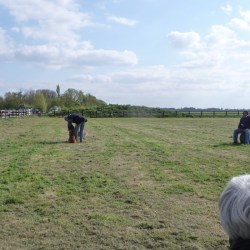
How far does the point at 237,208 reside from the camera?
165 centimetres

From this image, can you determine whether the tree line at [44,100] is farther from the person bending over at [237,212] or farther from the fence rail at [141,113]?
the person bending over at [237,212]

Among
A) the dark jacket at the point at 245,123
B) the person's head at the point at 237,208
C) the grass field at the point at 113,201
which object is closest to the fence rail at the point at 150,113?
the dark jacket at the point at 245,123

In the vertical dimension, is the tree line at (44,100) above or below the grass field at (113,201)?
above

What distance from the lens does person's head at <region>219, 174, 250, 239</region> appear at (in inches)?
63.6

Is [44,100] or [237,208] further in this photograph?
[44,100]

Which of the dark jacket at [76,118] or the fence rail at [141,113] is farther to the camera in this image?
the fence rail at [141,113]

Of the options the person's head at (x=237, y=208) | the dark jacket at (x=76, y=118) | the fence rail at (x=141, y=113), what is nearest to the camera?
the person's head at (x=237, y=208)

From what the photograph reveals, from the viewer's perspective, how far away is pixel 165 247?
5.00m

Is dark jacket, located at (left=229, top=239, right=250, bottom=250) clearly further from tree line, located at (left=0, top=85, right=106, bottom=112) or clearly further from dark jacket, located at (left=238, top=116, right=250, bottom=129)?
tree line, located at (left=0, top=85, right=106, bottom=112)

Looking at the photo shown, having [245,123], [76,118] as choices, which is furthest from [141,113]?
[245,123]

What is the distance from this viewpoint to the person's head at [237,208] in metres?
1.62

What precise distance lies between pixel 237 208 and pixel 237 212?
0.05 ft

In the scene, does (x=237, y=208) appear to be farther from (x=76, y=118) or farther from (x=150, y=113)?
(x=150, y=113)

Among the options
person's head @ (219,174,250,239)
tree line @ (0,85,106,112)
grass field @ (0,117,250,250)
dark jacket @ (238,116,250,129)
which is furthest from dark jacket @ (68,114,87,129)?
tree line @ (0,85,106,112)
